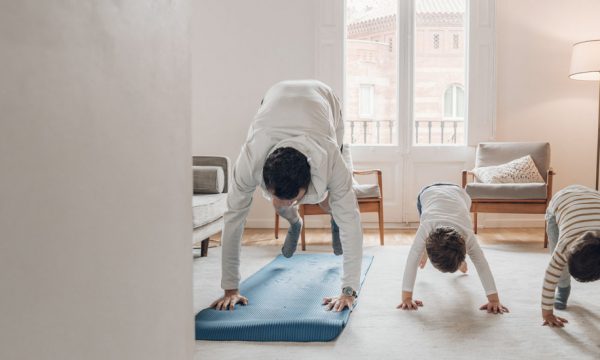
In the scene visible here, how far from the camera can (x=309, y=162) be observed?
2031 mm

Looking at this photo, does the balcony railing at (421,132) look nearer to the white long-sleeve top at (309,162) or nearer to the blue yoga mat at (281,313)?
the blue yoga mat at (281,313)

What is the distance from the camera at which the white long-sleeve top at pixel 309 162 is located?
2.11 metres

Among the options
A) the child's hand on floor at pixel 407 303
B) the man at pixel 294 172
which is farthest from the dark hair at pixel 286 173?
the child's hand on floor at pixel 407 303

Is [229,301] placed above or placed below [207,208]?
below

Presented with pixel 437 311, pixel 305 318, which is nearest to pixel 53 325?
pixel 305 318

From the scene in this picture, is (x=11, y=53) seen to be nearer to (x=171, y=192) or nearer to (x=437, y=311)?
(x=171, y=192)

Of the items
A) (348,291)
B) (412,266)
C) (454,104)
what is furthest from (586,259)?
(454,104)

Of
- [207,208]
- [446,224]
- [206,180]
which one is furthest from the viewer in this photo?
[206,180]

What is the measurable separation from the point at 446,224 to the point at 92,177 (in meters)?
2.05

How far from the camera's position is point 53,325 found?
559 millimetres

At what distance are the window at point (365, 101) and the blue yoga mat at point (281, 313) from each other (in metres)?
2.61

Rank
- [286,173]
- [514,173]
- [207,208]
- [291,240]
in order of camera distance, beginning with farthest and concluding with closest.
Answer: [514,173]
[207,208]
[291,240]
[286,173]

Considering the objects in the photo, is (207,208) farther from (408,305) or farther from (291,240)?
(408,305)

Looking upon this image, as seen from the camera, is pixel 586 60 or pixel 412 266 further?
pixel 586 60
